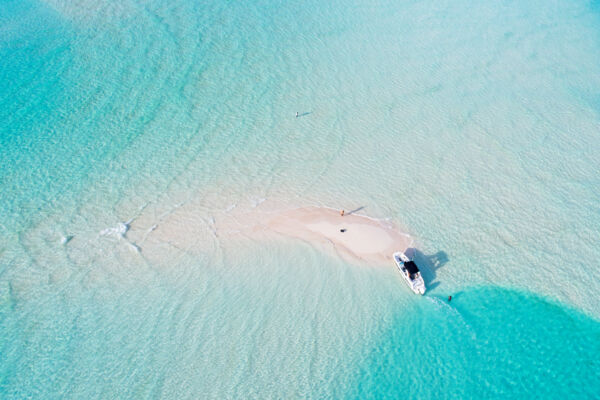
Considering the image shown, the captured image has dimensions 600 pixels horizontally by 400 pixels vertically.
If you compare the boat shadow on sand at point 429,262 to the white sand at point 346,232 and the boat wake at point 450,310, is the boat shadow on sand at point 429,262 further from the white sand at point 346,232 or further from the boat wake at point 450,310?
the boat wake at point 450,310

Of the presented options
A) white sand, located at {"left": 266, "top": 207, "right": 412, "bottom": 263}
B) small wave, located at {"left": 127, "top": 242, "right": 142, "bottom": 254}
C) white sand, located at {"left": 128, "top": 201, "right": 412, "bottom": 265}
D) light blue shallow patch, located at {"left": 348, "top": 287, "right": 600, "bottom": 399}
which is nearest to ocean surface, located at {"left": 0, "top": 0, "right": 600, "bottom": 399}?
light blue shallow patch, located at {"left": 348, "top": 287, "right": 600, "bottom": 399}

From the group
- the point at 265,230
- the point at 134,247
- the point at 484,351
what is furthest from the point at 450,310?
the point at 134,247

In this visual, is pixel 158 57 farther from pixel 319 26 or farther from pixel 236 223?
pixel 236 223

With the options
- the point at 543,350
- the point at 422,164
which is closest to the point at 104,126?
the point at 422,164

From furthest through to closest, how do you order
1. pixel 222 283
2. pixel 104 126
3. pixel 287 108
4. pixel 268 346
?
1. pixel 287 108
2. pixel 104 126
3. pixel 222 283
4. pixel 268 346

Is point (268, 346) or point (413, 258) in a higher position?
point (413, 258)

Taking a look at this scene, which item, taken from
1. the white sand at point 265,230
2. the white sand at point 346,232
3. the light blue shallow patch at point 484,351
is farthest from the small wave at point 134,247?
the light blue shallow patch at point 484,351

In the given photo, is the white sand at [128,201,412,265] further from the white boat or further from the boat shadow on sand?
the white boat
